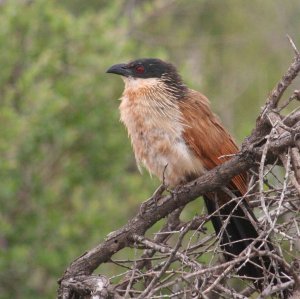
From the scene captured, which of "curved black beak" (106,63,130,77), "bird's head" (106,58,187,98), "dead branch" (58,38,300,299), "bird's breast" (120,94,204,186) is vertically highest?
"curved black beak" (106,63,130,77)

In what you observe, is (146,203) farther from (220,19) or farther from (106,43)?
(220,19)

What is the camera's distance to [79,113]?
8.53m

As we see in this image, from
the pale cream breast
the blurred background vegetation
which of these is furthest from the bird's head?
the blurred background vegetation

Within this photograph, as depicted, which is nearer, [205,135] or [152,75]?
[205,135]

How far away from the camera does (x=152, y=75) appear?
15.5 feet

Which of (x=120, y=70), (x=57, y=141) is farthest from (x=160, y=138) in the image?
(x=57, y=141)

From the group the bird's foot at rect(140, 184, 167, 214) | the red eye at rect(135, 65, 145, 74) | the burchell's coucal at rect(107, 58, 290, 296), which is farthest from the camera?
the red eye at rect(135, 65, 145, 74)

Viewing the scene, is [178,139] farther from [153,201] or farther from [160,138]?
[153,201]

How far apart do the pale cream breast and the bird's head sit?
6.2 inches

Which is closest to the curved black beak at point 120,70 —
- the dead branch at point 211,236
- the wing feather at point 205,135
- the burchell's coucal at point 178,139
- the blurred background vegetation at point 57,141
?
the burchell's coucal at point 178,139

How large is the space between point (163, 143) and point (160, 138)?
31 millimetres

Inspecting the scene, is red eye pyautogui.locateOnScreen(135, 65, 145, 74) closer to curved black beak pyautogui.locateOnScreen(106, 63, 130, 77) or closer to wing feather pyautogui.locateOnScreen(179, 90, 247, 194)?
curved black beak pyautogui.locateOnScreen(106, 63, 130, 77)

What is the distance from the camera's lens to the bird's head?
4.59 meters

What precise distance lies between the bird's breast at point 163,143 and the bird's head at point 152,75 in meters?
0.25
